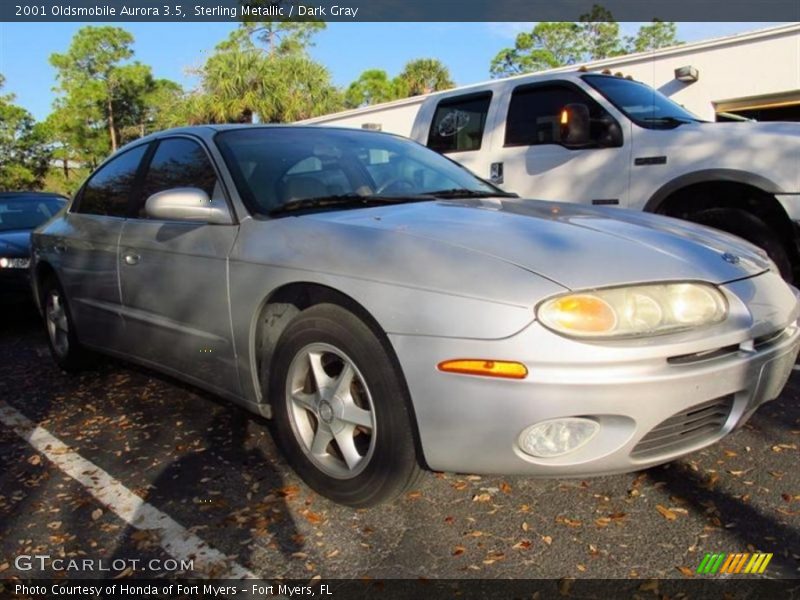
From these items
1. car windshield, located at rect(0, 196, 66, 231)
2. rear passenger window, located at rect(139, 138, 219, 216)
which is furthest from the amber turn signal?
car windshield, located at rect(0, 196, 66, 231)

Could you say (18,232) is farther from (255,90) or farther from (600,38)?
(600,38)

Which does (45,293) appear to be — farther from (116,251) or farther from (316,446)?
(316,446)

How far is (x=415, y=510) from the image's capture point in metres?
2.55

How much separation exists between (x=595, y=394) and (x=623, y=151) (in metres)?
3.76

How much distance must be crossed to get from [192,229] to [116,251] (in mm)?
813

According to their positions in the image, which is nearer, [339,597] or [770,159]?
[339,597]

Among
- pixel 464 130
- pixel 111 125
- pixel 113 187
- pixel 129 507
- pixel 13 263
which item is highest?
pixel 111 125

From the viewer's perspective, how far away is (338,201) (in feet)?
9.90

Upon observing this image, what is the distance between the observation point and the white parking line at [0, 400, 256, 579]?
227 centimetres

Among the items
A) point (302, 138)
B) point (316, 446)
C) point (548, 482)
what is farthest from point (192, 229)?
point (548, 482)

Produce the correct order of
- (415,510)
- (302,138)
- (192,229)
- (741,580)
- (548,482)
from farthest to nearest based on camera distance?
(302,138), (192,229), (548,482), (415,510), (741,580)

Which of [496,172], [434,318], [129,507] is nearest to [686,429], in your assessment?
[434,318]

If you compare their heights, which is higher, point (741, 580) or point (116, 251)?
point (116, 251)

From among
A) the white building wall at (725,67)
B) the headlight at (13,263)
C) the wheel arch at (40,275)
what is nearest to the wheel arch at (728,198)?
the wheel arch at (40,275)
